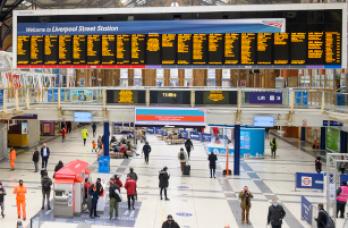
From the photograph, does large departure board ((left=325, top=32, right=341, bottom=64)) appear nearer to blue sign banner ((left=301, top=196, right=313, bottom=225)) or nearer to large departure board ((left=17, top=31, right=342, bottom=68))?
large departure board ((left=17, top=31, right=342, bottom=68))

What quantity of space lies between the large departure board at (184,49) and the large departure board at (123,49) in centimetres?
240

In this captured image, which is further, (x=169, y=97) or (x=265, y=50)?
(x=169, y=97)

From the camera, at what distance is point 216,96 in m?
20.5

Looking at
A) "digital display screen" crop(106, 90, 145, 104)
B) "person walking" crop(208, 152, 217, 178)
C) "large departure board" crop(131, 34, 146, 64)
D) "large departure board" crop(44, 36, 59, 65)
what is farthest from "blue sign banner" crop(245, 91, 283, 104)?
"large departure board" crop(44, 36, 59, 65)

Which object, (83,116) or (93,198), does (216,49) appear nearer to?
(83,116)

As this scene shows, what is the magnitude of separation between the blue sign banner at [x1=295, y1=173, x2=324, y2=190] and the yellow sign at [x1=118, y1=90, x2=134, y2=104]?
28.4 ft

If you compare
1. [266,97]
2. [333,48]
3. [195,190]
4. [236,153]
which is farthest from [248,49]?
[195,190]

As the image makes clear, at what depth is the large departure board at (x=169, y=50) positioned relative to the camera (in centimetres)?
1995

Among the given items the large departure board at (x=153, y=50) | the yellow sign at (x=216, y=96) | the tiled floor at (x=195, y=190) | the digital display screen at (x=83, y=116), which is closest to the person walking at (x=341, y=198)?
the tiled floor at (x=195, y=190)

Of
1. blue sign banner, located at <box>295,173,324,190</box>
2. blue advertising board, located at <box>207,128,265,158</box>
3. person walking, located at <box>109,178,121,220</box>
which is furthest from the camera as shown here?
blue advertising board, located at <box>207,128,265,158</box>

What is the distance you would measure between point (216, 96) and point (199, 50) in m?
2.37

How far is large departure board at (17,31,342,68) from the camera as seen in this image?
63.6ft

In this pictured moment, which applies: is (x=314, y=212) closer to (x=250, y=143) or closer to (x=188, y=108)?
(x=188, y=108)

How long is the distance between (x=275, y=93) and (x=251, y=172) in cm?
535
